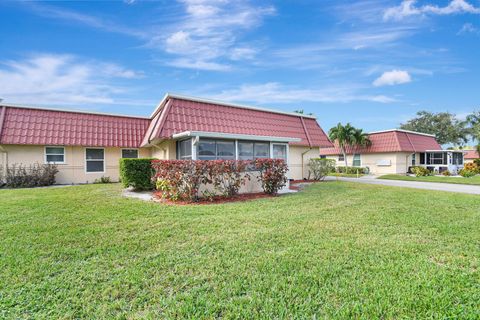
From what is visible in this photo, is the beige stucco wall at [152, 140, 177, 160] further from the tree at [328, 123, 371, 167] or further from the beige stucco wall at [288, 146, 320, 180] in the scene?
the tree at [328, 123, 371, 167]

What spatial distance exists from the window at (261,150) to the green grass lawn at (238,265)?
17.0ft

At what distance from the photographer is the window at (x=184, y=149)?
10.1m

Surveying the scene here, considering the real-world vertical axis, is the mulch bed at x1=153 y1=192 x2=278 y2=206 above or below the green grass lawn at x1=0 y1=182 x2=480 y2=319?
above

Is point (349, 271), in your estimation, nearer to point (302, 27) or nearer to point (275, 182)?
point (275, 182)

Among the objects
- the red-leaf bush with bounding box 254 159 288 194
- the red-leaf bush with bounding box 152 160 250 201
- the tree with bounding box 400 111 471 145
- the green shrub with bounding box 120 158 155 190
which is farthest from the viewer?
the tree with bounding box 400 111 471 145

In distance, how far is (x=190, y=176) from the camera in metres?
8.27

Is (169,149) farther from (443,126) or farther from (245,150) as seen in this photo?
(443,126)

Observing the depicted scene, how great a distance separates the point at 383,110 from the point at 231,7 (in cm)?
1698

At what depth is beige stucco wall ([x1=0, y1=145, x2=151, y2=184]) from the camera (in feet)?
43.5

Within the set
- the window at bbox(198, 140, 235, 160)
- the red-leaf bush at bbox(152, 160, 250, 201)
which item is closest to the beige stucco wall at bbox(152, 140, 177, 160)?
the window at bbox(198, 140, 235, 160)

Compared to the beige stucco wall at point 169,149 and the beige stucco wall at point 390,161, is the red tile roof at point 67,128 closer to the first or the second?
the beige stucco wall at point 169,149

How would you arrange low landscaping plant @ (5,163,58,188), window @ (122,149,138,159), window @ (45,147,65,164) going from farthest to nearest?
window @ (122,149,138,159) < window @ (45,147,65,164) < low landscaping plant @ (5,163,58,188)

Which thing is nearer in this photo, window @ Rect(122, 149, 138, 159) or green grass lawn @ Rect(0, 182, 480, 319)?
green grass lawn @ Rect(0, 182, 480, 319)

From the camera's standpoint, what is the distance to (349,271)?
3242mm
